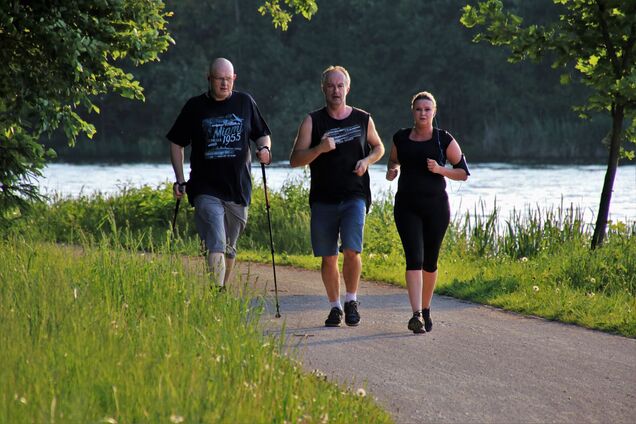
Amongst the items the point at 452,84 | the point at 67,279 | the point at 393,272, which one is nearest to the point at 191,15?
the point at 452,84

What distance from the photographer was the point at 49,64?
11.4 metres

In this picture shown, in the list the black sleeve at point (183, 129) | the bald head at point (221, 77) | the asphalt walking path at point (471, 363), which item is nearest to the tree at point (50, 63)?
the black sleeve at point (183, 129)

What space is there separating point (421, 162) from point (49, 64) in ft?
14.0

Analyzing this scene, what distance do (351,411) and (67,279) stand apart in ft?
9.15

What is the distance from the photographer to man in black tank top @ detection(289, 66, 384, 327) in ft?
29.9

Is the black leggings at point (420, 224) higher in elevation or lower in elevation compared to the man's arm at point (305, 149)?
lower

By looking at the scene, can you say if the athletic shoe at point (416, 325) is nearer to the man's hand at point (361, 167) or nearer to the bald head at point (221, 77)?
the man's hand at point (361, 167)

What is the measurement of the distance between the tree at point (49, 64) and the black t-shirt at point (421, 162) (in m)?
3.20

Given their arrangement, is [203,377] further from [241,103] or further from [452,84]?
[452,84]

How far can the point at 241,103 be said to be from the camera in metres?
9.37

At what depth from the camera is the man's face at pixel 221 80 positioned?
9219 millimetres

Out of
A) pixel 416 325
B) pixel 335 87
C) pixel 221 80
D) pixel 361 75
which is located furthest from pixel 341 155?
pixel 361 75

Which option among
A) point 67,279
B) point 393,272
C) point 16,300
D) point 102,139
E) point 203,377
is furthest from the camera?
point 102,139

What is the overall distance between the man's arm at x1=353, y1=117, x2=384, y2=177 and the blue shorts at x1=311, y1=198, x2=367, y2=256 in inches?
10.8
